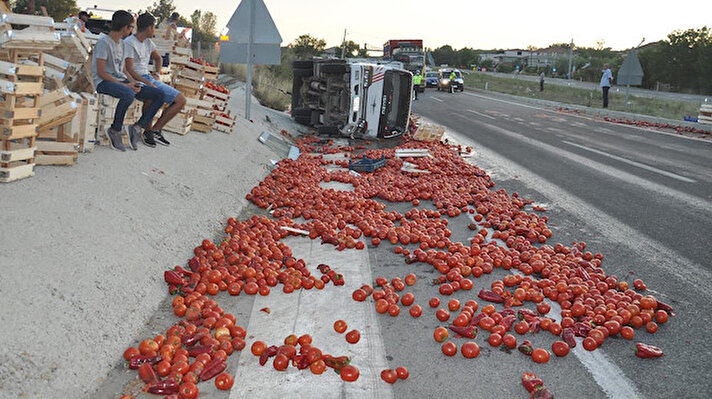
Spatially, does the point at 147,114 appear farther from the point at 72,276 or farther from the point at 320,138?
the point at 320,138

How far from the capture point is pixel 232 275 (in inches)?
198

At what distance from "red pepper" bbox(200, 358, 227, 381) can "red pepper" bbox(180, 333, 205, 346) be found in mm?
301

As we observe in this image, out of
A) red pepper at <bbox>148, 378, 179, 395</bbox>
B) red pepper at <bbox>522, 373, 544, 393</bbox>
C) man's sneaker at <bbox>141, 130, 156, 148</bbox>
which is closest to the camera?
red pepper at <bbox>148, 378, 179, 395</bbox>

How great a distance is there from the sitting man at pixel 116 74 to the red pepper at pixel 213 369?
158 inches

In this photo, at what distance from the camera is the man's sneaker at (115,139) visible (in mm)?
6680

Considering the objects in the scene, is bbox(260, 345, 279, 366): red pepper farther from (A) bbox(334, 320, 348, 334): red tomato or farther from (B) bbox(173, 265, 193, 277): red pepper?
(B) bbox(173, 265, 193, 277): red pepper

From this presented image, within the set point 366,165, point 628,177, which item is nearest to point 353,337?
point 366,165

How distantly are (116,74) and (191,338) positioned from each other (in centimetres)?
445

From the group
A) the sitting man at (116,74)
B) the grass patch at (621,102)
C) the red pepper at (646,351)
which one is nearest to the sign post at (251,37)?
the sitting man at (116,74)

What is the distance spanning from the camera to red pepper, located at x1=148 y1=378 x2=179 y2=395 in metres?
3.30

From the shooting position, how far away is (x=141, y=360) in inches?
140

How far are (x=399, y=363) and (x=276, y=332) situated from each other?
3.32 feet

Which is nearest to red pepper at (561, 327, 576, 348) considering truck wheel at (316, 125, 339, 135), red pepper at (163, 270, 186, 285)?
red pepper at (163, 270, 186, 285)

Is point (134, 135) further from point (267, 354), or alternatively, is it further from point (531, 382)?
point (531, 382)
